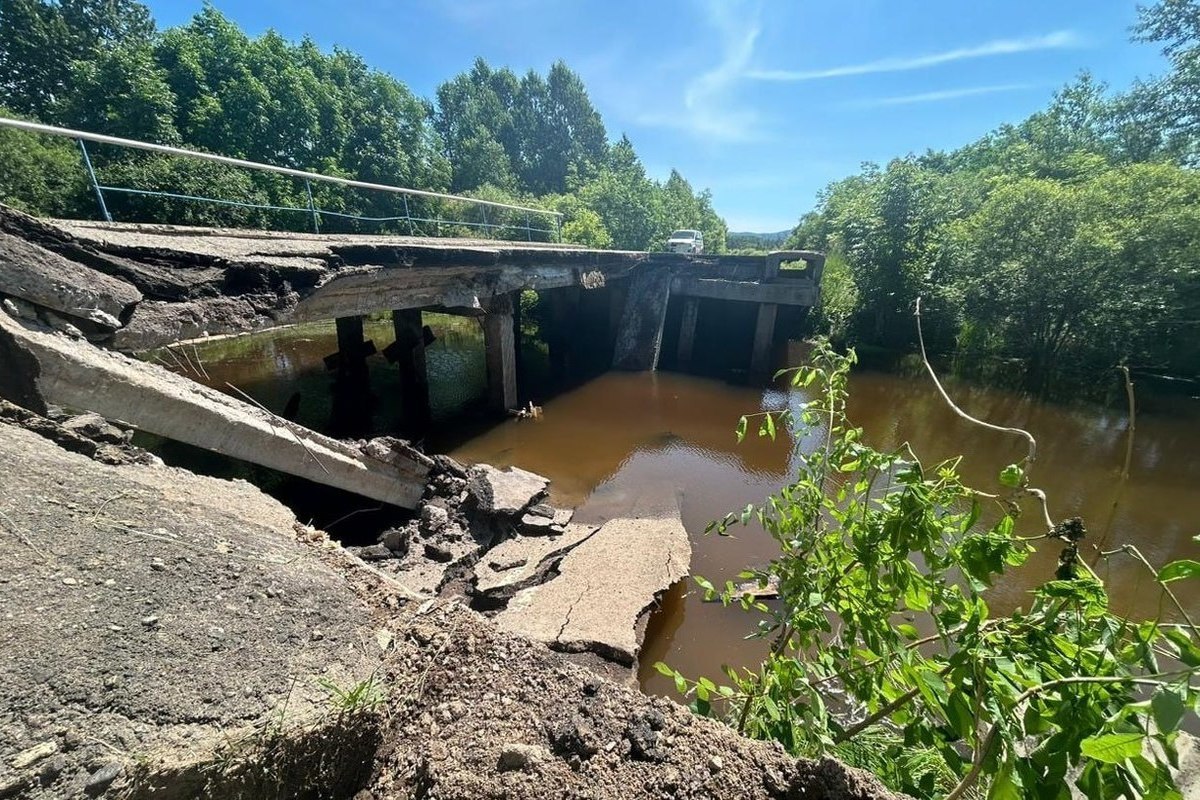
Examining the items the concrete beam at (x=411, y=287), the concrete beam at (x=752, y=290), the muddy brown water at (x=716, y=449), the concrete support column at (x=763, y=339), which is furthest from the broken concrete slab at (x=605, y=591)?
the concrete beam at (x=752, y=290)

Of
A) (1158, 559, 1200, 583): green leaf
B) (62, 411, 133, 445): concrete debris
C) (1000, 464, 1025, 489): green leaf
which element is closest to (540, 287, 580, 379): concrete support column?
(62, 411, 133, 445): concrete debris

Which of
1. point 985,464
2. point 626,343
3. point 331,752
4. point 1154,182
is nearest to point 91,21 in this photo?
point 626,343

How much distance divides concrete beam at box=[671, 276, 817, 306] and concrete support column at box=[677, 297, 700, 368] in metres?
0.49

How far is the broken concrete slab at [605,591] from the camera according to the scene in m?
3.46

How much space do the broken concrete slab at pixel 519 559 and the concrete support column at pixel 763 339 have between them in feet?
31.5

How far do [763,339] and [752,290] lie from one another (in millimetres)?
1420

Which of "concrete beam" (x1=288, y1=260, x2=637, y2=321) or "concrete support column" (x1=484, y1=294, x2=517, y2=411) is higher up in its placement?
"concrete beam" (x1=288, y1=260, x2=637, y2=321)

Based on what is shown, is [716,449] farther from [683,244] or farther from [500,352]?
[683,244]

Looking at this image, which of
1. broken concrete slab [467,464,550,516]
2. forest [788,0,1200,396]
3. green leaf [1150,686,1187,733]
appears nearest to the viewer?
green leaf [1150,686,1187,733]

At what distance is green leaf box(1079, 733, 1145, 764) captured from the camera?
0.72 m

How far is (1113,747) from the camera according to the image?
2.41 ft

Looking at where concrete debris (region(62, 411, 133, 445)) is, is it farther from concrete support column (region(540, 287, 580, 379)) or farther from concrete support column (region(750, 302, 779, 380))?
concrete support column (region(750, 302, 779, 380))

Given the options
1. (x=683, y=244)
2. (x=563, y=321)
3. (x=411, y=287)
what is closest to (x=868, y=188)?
(x=683, y=244)

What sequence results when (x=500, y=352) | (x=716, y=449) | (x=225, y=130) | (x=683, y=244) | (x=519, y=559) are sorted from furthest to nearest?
(x=683, y=244) < (x=225, y=130) < (x=500, y=352) < (x=716, y=449) < (x=519, y=559)
